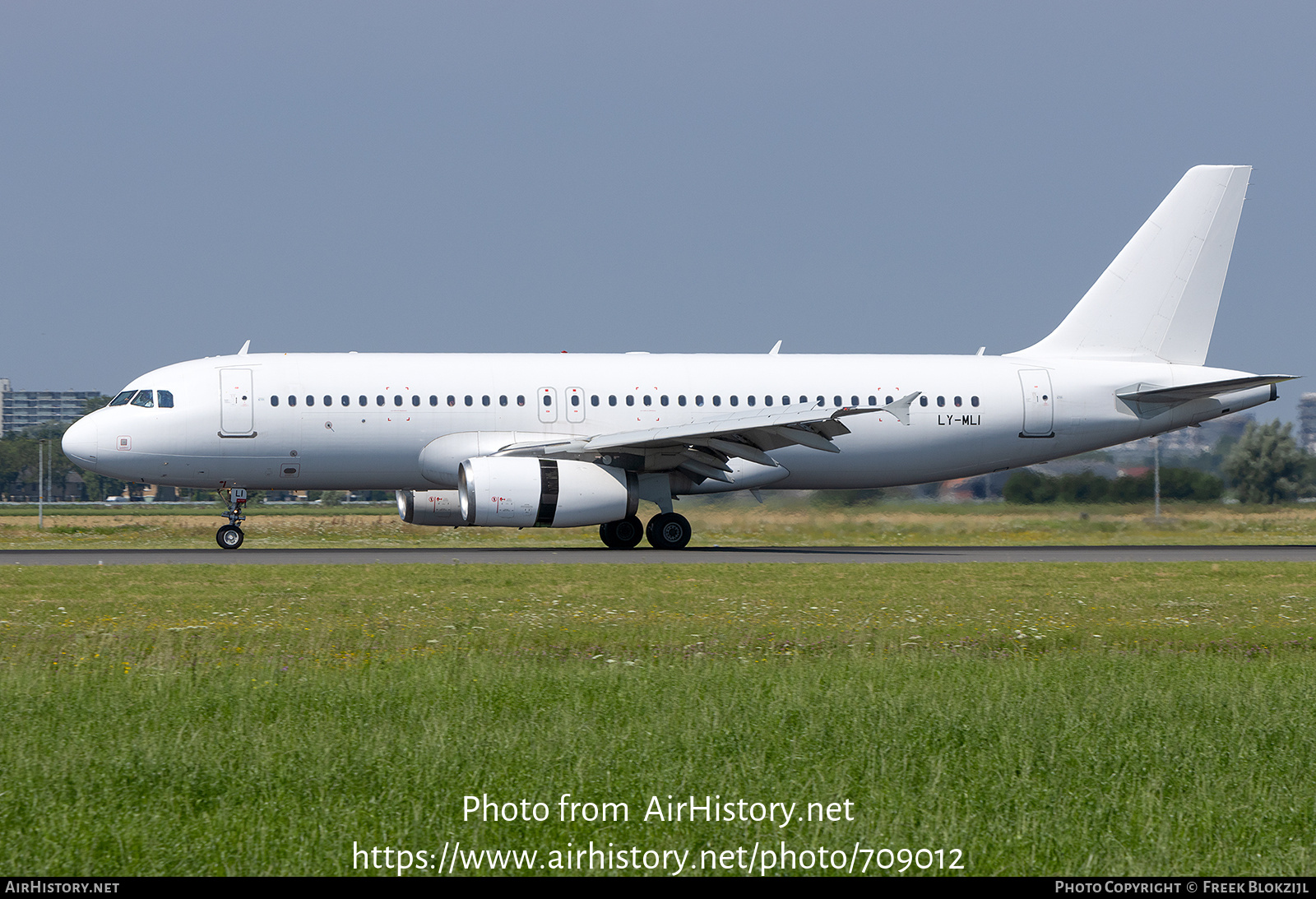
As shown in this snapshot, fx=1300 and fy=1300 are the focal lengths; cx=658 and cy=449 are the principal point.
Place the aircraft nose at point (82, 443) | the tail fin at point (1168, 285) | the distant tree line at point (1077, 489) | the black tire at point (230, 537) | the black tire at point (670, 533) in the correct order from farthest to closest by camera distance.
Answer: the distant tree line at point (1077, 489) < the tail fin at point (1168, 285) < the black tire at point (670, 533) < the black tire at point (230, 537) < the aircraft nose at point (82, 443)

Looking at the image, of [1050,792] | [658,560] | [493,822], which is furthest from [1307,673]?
[658,560]

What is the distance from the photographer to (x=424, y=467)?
24.9m

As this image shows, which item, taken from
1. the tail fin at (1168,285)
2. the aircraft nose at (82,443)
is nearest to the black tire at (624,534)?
the aircraft nose at (82,443)

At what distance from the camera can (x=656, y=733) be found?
7301 mm

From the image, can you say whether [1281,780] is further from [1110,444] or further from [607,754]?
[1110,444]

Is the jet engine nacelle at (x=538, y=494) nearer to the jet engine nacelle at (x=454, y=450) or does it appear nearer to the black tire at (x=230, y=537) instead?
the jet engine nacelle at (x=454, y=450)

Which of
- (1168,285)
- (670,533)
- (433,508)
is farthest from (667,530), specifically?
(1168,285)

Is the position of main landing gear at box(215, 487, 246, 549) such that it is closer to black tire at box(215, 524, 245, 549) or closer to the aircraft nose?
black tire at box(215, 524, 245, 549)

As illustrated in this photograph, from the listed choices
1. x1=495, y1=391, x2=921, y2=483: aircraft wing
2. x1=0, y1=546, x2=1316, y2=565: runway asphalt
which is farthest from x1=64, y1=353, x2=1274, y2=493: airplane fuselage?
x1=0, y1=546, x2=1316, y2=565: runway asphalt

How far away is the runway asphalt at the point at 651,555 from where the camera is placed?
2112 centimetres

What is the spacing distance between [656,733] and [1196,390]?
22998 mm

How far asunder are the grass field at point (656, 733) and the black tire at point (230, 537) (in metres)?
10.8

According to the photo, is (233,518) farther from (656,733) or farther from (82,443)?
(656,733)

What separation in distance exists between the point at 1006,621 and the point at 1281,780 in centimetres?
642
